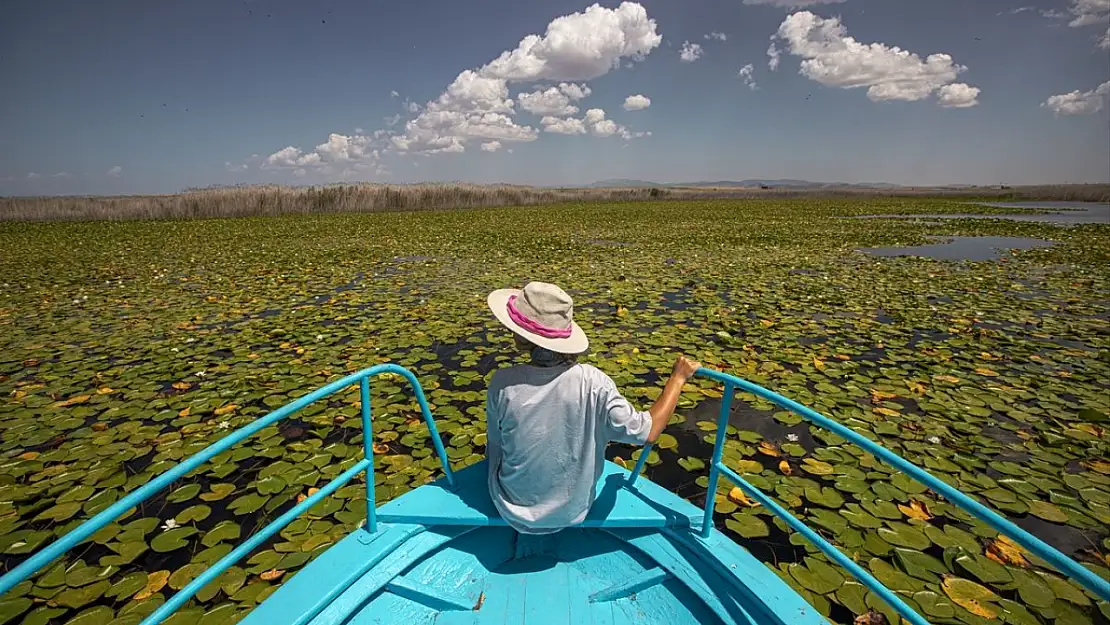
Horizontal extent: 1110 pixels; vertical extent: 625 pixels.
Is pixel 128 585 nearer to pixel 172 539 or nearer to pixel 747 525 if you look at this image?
pixel 172 539

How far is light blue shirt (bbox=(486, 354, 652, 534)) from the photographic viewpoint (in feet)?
5.10

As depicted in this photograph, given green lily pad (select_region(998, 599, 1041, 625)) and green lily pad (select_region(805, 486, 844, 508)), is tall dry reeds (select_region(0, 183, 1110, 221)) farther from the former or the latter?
green lily pad (select_region(998, 599, 1041, 625))

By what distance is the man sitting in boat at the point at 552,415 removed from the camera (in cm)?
152

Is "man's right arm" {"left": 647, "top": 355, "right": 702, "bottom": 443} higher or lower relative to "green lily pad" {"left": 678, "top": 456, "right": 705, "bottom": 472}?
higher

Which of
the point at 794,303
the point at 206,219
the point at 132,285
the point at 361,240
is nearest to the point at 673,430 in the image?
the point at 794,303

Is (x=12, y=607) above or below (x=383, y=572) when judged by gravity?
below

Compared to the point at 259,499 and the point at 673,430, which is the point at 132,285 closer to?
the point at 259,499

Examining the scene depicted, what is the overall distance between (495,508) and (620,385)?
86.4 inches

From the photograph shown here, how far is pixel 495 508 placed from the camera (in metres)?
1.79

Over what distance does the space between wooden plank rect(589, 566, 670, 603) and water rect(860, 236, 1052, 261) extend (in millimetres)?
11215

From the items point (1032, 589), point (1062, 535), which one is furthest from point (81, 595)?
point (1062, 535)

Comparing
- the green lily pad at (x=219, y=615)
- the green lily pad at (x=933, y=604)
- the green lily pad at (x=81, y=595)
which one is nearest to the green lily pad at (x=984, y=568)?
the green lily pad at (x=933, y=604)

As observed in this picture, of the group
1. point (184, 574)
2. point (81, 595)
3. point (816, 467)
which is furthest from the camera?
point (816, 467)

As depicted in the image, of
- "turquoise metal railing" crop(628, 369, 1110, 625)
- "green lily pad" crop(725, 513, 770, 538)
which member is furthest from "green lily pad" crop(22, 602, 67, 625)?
"green lily pad" crop(725, 513, 770, 538)
